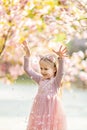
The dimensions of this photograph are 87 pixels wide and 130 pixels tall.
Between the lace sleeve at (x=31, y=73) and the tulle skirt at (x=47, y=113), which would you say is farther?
the lace sleeve at (x=31, y=73)

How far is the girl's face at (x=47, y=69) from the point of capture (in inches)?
207

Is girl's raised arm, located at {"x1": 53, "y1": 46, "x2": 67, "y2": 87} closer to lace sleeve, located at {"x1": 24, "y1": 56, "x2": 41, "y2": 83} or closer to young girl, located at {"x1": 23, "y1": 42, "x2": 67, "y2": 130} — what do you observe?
young girl, located at {"x1": 23, "y1": 42, "x2": 67, "y2": 130}

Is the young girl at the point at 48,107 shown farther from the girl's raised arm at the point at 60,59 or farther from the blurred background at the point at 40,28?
the blurred background at the point at 40,28

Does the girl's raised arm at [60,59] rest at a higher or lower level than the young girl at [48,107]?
higher

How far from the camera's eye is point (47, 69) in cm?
525

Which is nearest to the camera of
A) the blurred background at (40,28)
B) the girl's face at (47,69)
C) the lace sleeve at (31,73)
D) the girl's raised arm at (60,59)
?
the girl's raised arm at (60,59)

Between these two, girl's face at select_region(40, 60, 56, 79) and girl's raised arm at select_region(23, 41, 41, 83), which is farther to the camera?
girl's raised arm at select_region(23, 41, 41, 83)

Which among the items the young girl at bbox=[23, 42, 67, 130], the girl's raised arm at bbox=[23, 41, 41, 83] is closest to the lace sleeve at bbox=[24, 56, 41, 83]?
the girl's raised arm at bbox=[23, 41, 41, 83]

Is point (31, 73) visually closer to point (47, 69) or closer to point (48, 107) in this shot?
point (47, 69)

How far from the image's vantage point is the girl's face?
5253mm

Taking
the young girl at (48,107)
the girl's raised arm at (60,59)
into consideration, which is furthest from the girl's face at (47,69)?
the girl's raised arm at (60,59)

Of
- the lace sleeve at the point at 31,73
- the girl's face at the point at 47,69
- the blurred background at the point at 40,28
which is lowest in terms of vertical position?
the blurred background at the point at 40,28

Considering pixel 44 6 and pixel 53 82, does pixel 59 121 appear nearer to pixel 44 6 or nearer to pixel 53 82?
pixel 53 82

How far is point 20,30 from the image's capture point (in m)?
7.02
